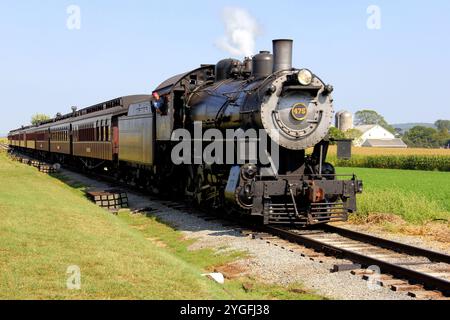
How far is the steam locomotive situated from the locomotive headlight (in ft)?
0.07

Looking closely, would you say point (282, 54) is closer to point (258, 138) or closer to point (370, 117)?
point (258, 138)

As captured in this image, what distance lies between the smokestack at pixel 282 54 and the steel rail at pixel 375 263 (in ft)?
11.9

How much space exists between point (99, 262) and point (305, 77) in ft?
19.5

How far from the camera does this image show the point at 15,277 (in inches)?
281

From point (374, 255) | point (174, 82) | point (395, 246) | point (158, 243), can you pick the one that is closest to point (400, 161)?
point (174, 82)

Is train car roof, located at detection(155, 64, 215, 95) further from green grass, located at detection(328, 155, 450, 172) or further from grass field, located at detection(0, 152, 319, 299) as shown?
green grass, located at detection(328, 155, 450, 172)

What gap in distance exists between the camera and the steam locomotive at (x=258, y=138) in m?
11.8

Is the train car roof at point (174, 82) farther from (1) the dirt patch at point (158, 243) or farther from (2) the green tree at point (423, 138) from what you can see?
(2) the green tree at point (423, 138)

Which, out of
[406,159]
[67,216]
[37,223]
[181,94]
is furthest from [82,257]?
[406,159]

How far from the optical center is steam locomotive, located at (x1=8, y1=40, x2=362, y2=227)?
1184 centimetres

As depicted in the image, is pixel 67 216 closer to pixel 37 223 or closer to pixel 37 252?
pixel 37 223

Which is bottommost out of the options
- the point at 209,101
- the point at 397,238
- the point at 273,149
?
the point at 397,238

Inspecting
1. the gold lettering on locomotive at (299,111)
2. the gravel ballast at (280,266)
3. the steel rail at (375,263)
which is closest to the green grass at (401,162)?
the gold lettering on locomotive at (299,111)

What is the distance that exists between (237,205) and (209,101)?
361 cm
